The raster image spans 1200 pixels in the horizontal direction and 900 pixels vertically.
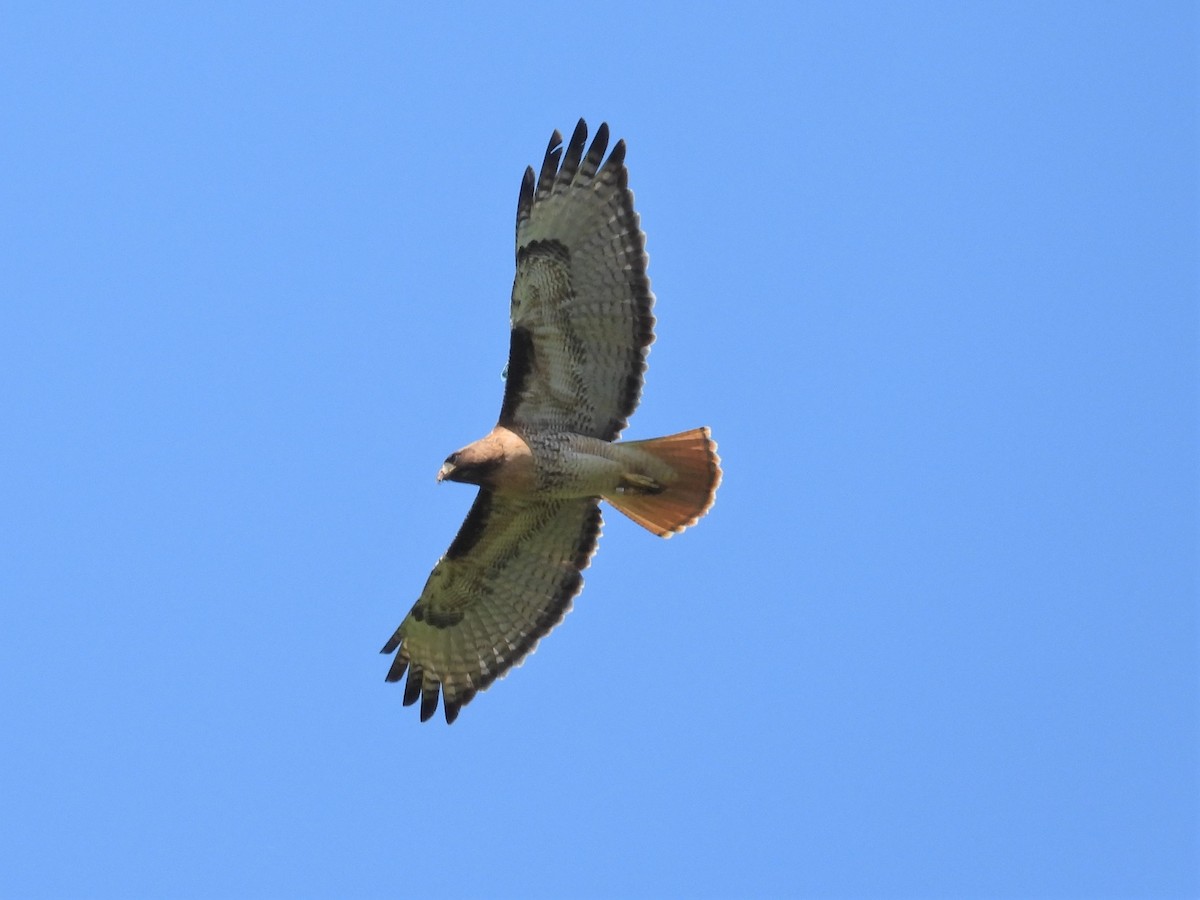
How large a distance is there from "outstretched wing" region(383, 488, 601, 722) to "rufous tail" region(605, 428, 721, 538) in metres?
0.51

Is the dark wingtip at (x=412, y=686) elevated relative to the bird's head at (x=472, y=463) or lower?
lower

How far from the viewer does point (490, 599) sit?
39.6 ft

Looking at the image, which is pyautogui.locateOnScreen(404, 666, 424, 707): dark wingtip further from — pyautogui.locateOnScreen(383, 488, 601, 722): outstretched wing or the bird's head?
the bird's head

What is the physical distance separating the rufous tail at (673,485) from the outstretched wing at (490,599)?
20.0 inches

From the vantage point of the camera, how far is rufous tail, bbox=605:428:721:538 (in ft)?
37.0

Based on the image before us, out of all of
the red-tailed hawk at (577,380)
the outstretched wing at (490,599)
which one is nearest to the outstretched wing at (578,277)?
the red-tailed hawk at (577,380)

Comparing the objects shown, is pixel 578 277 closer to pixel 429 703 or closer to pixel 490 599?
pixel 490 599

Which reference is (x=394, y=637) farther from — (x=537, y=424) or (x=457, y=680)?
(x=537, y=424)

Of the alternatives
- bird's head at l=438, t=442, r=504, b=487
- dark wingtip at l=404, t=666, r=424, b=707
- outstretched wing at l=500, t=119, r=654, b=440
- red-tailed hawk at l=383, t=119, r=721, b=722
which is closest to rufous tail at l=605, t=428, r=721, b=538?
red-tailed hawk at l=383, t=119, r=721, b=722

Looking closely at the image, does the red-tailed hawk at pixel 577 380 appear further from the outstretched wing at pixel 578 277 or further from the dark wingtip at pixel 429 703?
the dark wingtip at pixel 429 703

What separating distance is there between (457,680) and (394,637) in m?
0.48

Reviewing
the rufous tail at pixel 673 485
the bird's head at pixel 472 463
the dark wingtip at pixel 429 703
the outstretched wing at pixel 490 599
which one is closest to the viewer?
the bird's head at pixel 472 463

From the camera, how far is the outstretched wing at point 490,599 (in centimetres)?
1183

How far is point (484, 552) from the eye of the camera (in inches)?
468
